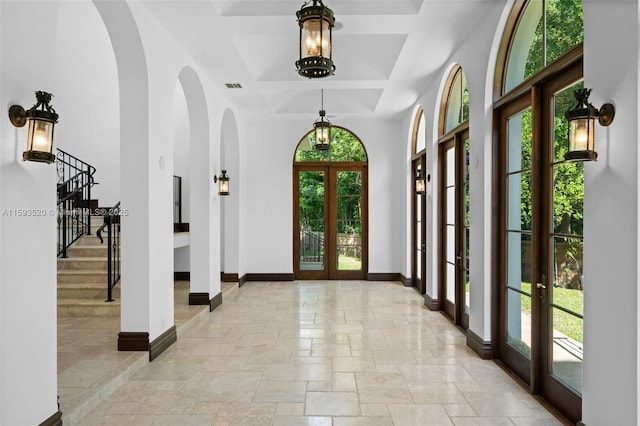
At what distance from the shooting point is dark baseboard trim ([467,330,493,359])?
14.1ft

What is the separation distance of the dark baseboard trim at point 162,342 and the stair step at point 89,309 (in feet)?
3.42

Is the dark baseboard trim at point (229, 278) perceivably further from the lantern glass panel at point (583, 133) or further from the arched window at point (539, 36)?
the lantern glass panel at point (583, 133)

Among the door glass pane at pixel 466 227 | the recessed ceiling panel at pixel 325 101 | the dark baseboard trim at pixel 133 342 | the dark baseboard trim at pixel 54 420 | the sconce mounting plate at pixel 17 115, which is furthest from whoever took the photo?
the recessed ceiling panel at pixel 325 101

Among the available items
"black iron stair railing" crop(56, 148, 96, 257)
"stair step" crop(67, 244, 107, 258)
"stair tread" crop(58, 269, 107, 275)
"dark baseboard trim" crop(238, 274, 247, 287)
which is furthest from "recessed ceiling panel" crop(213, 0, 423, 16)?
"dark baseboard trim" crop(238, 274, 247, 287)

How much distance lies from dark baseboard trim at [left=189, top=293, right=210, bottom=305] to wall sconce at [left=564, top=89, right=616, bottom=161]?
5.08m

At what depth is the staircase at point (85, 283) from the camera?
5.37 m

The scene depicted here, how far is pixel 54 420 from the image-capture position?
8.77ft

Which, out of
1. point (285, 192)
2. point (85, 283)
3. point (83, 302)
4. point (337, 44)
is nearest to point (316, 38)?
point (337, 44)

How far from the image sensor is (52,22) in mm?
2635

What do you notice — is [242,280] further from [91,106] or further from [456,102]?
[456,102]

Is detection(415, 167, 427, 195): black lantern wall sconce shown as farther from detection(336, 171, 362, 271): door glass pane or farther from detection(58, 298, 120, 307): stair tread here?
detection(58, 298, 120, 307): stair tread

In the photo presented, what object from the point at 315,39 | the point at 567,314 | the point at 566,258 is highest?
the point at 315,39

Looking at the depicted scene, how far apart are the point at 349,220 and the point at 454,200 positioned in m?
3.81

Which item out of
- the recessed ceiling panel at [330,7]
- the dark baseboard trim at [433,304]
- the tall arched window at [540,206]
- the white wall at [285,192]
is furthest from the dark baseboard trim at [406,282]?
the recessed ceiling panel at [330,7]
